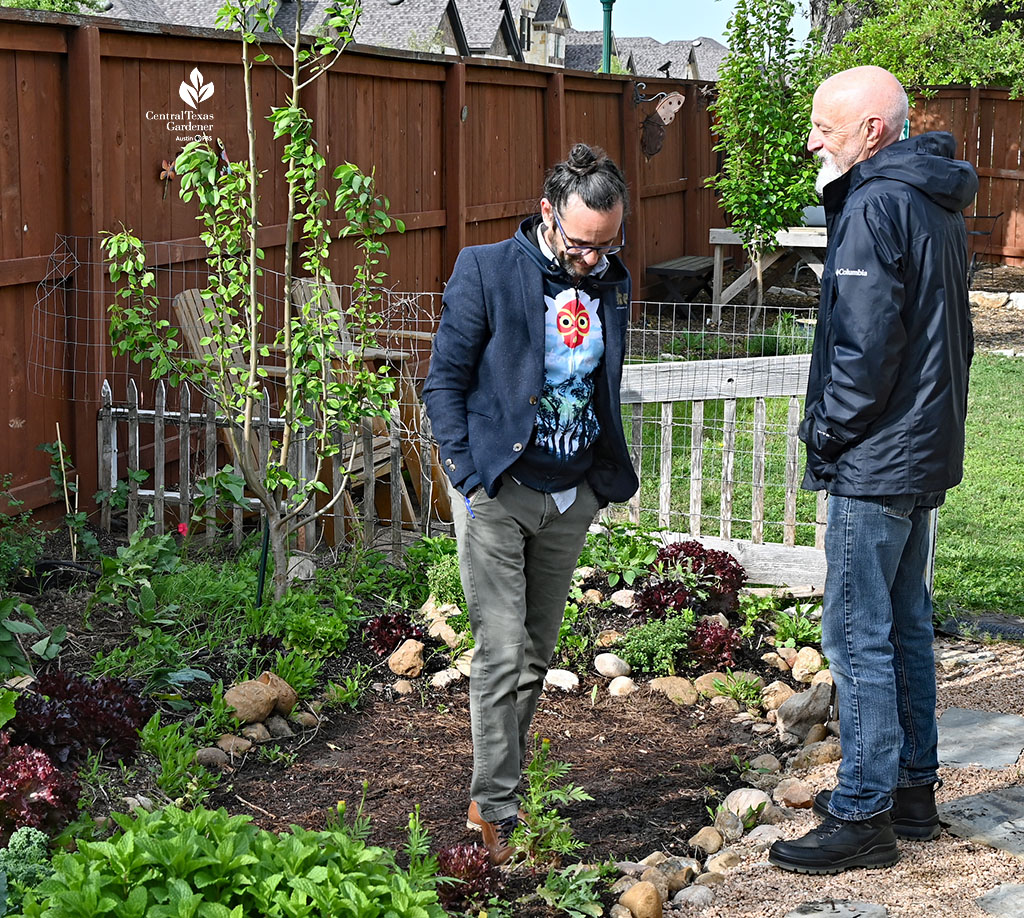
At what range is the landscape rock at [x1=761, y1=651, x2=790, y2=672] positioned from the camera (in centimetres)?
516

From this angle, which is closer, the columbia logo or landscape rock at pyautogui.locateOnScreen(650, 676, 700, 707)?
landscape rock at pyautogui.locateOnScreen(650, 676, 700, 707)

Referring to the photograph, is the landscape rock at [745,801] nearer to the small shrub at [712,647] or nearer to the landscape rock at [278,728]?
the small shrub at [712,647]

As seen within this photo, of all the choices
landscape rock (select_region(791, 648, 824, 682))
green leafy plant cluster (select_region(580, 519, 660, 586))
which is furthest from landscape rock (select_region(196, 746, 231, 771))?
landscape rock (select_region(791, 648, 824, 682))

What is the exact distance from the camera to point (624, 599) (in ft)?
18.2

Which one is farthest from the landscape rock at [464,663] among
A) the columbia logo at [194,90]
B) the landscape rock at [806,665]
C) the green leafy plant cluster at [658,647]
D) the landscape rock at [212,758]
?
the columbia logo at [194,90]

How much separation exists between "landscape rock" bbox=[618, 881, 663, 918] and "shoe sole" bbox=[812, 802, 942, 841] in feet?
2.08

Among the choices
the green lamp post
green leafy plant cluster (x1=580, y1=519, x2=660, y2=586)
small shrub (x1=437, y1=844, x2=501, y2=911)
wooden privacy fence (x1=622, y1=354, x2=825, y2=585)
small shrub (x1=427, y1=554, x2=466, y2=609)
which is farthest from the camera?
the green lamp post

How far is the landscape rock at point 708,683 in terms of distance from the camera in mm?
4957

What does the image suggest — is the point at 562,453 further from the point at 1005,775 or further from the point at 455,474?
the point at 1005,775

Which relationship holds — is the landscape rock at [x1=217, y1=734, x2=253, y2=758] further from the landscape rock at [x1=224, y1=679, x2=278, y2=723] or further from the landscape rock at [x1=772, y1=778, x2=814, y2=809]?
→ the landscape rock at [x1=772, y1=778, x2=814, y2=809]

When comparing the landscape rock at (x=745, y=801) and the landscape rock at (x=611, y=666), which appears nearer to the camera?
the landscape rock at (x=745, y=801)

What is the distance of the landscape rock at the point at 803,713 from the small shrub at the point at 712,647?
1.66 ft

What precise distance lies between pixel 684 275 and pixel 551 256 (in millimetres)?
12017

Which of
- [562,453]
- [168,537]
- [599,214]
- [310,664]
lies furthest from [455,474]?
[168,537]
